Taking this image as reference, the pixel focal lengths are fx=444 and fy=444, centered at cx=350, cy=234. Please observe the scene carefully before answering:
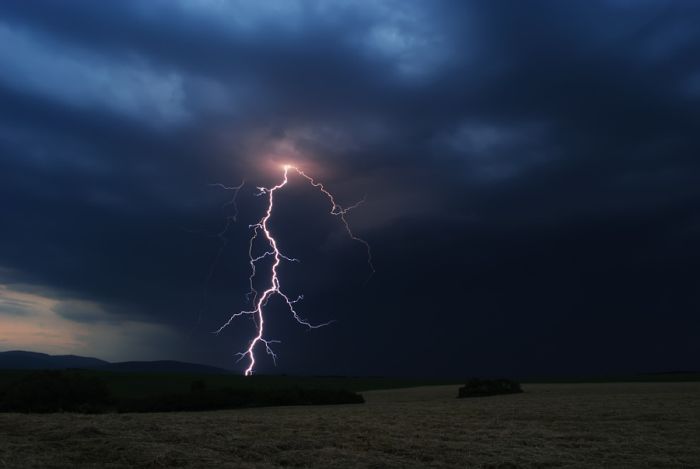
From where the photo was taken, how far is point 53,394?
950 inches

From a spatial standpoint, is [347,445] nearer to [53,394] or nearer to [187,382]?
[53,394]

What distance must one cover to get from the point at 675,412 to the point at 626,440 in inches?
352

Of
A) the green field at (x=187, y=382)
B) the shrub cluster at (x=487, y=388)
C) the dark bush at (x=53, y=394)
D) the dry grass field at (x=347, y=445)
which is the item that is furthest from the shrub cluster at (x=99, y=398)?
the shrub cluster at (x=487, y=388)

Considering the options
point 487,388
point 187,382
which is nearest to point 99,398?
point 487,388

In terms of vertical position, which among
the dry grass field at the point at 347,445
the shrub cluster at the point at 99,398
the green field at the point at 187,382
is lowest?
the dry grass field at the point at 347,445

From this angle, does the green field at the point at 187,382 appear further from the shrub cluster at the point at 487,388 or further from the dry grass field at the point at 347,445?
the dry grass field at the point at 347,445

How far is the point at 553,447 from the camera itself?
33.7 ft

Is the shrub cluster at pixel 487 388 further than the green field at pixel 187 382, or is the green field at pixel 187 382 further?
the green field at pixel 187 382

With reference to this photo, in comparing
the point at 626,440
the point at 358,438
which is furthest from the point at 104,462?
the point at 626,440

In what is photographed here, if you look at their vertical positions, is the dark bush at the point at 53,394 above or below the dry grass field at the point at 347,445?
above

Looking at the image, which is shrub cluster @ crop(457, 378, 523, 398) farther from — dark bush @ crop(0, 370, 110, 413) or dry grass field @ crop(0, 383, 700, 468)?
dark bush @ crop(0, 370, 110, 413)

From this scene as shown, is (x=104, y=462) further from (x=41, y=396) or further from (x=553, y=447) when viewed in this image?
(x=41, y=396)

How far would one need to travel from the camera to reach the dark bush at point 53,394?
2302 centimetres

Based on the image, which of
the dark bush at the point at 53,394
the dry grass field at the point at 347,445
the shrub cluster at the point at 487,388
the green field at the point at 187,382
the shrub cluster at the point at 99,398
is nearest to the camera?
the dry grass field at the point at 347,445
